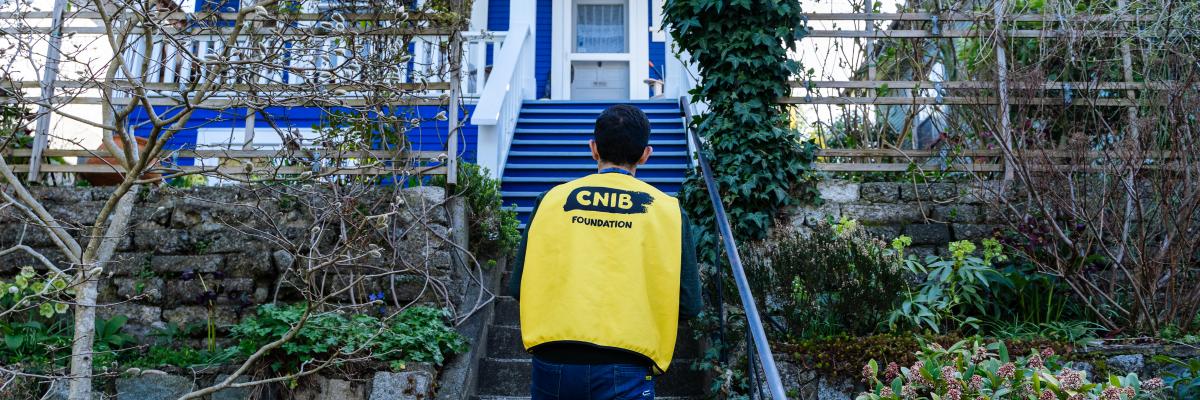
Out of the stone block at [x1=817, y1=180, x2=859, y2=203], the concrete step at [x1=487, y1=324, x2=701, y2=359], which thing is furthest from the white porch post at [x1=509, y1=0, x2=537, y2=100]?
the concrete step at [x1=487, y1=324, x2=701, y2=359]

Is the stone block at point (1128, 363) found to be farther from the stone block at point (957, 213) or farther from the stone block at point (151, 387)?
the stone block at point (151, 387)

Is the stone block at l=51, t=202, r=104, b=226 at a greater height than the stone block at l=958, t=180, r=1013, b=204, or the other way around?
the stone block at l=958, t=180, r=1013, b=204

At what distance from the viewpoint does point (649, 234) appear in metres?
2.37

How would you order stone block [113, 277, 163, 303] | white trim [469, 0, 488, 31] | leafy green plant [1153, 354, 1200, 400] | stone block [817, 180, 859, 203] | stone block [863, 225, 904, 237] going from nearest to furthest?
leafy green plant [1153, 354, 1200, 400]
stone block [113, 277, 163, 303]
stone block [863, 225, 904, 237]
stone block [817, 180, 859, 203]
white trim [469, 0, 488, 31]

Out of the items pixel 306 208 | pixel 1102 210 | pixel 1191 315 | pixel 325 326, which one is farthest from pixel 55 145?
pixel 1191 315

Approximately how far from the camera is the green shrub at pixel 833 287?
14.2 ft

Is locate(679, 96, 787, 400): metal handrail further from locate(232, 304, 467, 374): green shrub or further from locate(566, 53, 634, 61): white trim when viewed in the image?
locate(566, 53, 634, 61): white trim

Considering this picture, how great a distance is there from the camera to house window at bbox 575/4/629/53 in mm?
10094

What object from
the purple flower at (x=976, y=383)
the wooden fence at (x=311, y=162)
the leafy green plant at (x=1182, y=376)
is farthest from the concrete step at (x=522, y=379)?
the leafy green plant at (x=1182, y=376)

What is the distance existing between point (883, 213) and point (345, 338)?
3204 mm

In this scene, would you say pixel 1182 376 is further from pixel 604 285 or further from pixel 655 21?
pixel 655 21

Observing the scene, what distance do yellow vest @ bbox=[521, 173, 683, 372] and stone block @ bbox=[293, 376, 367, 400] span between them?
218 centimetres

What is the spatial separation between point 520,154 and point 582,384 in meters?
5.09

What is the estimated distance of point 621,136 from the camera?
249 centimetres
